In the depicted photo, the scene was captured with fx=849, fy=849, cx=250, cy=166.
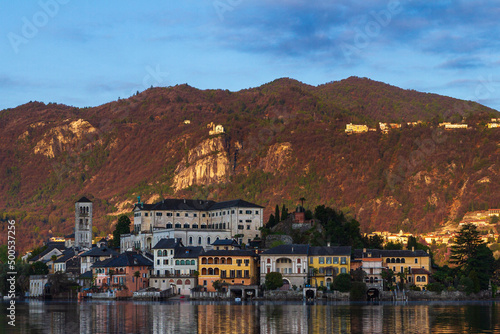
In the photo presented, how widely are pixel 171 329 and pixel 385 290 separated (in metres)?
62.8

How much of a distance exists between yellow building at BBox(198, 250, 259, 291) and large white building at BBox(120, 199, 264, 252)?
19.1 metres

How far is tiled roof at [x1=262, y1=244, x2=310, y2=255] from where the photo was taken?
135m

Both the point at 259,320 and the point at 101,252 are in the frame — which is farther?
the point at 101,252

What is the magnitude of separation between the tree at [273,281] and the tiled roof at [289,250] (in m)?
4.56

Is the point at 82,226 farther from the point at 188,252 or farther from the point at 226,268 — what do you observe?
the point at 226,268

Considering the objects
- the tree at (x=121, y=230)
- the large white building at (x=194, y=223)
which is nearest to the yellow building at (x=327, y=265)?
the large white building at (x=194, y=223)

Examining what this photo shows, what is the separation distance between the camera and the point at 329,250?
5315 inches

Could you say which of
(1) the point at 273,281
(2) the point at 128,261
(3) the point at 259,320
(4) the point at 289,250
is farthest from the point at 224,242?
(3) the point at 259,320

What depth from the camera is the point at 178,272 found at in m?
140

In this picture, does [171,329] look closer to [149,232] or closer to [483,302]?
[483,302]

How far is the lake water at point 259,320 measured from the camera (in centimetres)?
7575

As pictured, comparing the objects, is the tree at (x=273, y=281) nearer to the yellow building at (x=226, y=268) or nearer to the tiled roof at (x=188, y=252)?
the yellow building at (x=226, y=268)

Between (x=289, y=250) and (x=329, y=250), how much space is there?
20.8ft

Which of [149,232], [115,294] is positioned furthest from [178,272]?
[149,232]
